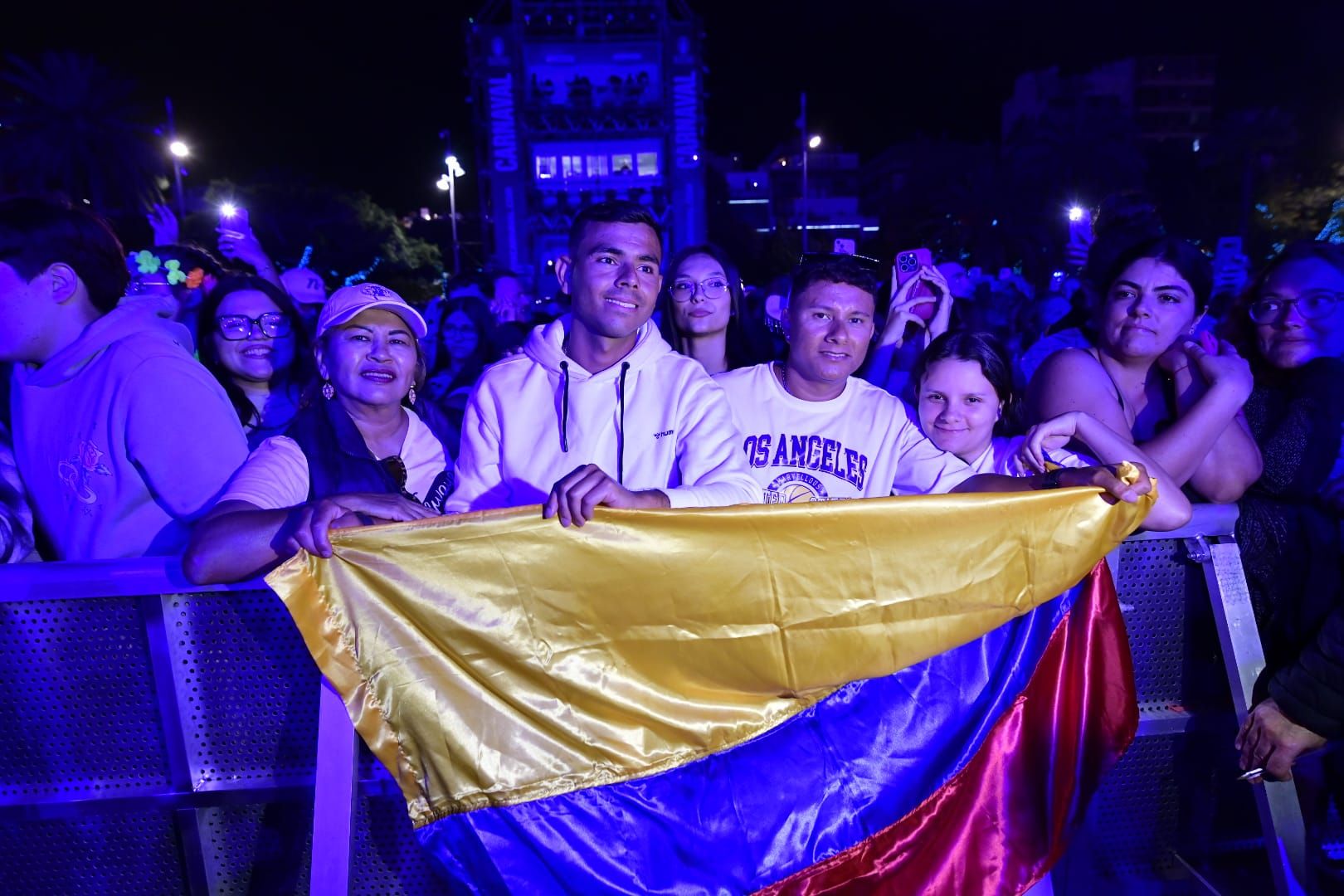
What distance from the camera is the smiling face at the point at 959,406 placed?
3.15 meters

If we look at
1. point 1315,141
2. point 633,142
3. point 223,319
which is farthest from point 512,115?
point 223,319

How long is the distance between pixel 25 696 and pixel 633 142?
5477cm

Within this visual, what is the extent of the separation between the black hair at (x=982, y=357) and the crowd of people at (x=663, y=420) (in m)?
0.01

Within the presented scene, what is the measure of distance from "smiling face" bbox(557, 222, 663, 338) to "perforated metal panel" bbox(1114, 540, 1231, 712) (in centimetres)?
184

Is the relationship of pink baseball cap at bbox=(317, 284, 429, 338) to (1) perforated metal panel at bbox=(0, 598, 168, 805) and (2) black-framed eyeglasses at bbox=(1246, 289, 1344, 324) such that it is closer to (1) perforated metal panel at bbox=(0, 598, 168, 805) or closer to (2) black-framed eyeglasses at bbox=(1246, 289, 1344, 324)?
(1) perforated metal panel at bbox=(0, 598, 168, 805)

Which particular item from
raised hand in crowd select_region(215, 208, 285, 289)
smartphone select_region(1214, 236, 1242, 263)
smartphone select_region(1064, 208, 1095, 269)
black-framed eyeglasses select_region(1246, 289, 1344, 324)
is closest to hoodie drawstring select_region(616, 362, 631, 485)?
black-framed eyeglasses select_region(1246, 289, 1344, 324)

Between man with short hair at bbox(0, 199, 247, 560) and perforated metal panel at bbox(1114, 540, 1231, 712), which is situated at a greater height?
man with short hair at bbox(0, 199, 247, 560)

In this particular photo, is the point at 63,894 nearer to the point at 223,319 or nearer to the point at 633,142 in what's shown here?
the point at 223,319

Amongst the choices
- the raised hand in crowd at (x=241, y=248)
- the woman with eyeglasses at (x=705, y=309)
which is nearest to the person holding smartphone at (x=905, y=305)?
the woman with eyeglasses at (x=705, y=309)

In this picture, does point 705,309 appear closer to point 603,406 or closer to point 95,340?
point 603,406

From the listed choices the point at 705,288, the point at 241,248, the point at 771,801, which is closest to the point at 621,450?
the point at 771,801

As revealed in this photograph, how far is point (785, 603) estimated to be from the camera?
2.35 meters

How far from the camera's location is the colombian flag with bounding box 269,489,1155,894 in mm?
2197

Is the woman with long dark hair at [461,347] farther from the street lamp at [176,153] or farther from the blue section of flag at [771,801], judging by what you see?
A: the street lamp at [176,153]
